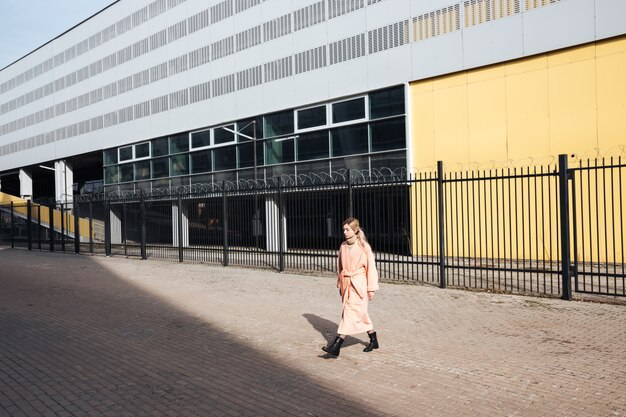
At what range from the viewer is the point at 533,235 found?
1655cm

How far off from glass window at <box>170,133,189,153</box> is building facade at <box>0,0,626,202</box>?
3.4 inches

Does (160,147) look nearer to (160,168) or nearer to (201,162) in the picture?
(160,168)

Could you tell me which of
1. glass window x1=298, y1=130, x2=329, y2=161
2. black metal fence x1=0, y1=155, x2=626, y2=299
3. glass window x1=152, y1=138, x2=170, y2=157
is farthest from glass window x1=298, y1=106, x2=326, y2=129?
glass window x1=152, y1=138, x2=170, y2=157

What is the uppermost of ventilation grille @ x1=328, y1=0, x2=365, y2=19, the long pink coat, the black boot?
ventilation grille @ x1=328, y1=0, x2=365, y2=19

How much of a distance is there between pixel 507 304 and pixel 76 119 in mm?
34570

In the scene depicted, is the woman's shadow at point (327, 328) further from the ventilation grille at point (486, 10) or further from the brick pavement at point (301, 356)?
the ventilation grille at point (486, 10)

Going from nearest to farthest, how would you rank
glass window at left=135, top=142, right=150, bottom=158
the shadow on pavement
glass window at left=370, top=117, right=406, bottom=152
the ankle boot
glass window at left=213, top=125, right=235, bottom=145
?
the shadow on pavement, the ankle boot, glass window at left=370, top=117, right=406, bottom=152, glass window at left=213, top=125, right=235, bottom=145, glass window at left=135, top=142, right=150, bottom=158

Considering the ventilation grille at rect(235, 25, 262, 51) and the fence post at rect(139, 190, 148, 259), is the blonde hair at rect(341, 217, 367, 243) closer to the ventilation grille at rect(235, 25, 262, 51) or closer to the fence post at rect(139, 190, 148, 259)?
the fence post at rect(139, 190, 148, 259)

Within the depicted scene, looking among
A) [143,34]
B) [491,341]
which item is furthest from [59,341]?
[143,34]

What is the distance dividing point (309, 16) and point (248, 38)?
3.94m

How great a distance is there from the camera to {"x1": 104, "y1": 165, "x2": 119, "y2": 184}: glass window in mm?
33719

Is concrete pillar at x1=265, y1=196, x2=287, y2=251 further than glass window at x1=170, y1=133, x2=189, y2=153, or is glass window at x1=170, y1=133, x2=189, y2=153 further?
glass window at x1=170, y1=133, x2=189, y2=153

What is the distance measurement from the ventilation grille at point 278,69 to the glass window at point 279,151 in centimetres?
288

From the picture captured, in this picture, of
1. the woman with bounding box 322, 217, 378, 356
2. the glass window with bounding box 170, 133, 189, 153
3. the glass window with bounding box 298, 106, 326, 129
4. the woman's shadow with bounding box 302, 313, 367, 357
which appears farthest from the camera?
the glass window with bounding box 170, 133, 189, 153
